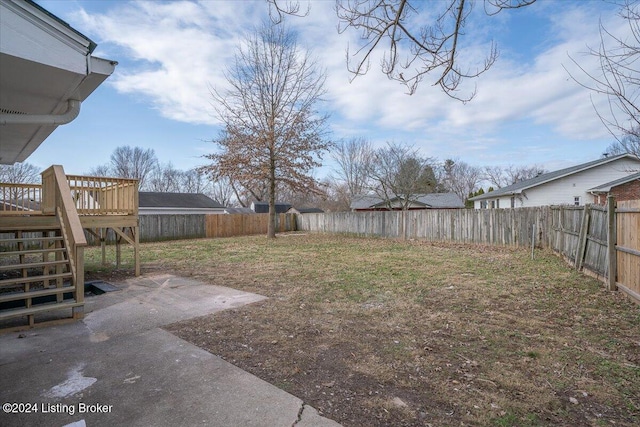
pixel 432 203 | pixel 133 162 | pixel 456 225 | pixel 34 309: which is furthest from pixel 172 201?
pixel 34 309

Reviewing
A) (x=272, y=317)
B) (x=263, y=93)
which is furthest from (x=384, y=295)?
(x=263, y=93)

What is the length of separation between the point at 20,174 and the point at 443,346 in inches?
1588

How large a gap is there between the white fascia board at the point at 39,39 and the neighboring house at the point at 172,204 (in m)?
24.7

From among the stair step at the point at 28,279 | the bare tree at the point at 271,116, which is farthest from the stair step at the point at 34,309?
the bare tree at the point at 271,116

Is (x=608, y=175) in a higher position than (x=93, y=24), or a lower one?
lower

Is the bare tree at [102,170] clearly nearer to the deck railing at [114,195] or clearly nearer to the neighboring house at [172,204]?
the neighboring house at [172,204]

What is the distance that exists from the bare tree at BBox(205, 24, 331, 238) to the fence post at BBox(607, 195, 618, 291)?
12.4 meters

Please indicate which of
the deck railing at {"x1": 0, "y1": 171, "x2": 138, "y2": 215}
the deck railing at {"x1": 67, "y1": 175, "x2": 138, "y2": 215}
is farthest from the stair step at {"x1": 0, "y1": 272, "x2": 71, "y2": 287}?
the deck railing at {"x1": 67, "y1": 175, "x2": 138, "y2": 215}

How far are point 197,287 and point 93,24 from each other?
4.92 metres

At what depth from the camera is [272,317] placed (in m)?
4.26

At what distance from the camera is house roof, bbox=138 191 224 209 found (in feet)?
87.7

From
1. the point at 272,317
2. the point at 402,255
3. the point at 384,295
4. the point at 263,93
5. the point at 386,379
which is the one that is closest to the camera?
the point at 386,379

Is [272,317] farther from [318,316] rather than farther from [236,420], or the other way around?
[236,420]

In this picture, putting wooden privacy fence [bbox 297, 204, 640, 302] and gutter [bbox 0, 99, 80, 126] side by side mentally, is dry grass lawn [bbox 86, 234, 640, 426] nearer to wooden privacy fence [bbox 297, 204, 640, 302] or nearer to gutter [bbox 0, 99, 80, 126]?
wooden privacy fence [bbox 297, 204, 640, 302]
